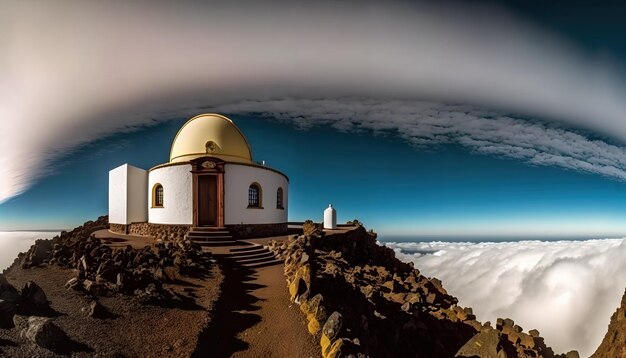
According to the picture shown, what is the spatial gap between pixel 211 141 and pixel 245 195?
4101 millimetres

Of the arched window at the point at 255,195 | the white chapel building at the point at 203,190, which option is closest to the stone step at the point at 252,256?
the white chapel building at the point at 203,190

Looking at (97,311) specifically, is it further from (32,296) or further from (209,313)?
(209,313)

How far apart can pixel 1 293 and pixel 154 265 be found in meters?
3.63

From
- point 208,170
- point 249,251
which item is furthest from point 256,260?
point 208,170

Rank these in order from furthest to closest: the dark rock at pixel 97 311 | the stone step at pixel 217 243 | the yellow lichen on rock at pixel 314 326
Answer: the stone step at pixel 217 243
the yellow lichen on rock at pixel 314 326
the dark rock at pixel 97 311

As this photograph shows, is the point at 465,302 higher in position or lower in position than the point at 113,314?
lower

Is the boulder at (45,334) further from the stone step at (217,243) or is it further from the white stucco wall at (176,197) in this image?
the white stucco wall at (176,197)

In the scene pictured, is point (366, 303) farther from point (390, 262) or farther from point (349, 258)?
point (390, 262)

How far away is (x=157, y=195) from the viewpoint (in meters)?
16.7

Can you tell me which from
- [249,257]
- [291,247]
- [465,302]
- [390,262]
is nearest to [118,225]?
[249,257]

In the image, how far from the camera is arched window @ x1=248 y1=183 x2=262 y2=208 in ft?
53.4

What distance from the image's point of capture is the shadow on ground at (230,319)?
5.18 m

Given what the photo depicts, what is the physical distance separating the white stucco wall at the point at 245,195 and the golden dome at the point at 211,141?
4.38ft

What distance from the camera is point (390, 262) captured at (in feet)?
61.4
